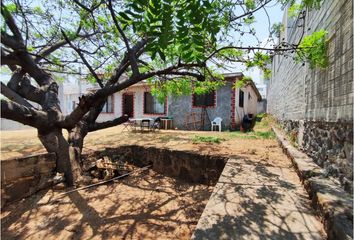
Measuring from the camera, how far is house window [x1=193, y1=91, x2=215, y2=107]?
1309 cm

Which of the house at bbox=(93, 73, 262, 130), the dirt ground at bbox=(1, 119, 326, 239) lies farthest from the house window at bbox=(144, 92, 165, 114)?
the dirt ground at bbox=(1, 119, 326, 239)

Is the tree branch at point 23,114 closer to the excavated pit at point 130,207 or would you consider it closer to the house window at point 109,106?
the excavated pit at point 130,207

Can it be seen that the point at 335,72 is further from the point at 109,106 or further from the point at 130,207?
the point at 109,106

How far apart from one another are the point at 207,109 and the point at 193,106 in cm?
86

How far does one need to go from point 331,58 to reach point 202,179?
381 centimetres

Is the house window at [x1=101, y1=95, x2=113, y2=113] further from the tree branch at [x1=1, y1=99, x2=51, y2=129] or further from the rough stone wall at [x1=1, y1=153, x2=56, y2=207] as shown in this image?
the tree branch at [x1=1, y1=99, x2=51, y2=129]

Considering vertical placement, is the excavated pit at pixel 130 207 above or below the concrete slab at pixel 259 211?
below

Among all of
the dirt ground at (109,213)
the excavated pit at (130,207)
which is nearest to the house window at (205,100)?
the excavated pit at (130,207)

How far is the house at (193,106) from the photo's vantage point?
495 inches

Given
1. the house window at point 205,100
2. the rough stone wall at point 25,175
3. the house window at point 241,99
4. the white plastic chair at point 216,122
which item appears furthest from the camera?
the house window at point 241,99

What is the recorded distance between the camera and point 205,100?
13273 mm

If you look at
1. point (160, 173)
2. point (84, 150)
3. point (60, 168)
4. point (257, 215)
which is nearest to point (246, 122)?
point (160, 173)

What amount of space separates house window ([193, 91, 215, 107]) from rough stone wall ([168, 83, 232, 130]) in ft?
0.77

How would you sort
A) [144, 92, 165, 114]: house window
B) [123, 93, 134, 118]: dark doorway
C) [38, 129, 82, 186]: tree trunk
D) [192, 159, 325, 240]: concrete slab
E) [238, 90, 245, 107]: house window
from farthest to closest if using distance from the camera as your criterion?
1. [123, 93, 134, 118]: dark doorway
2. [144, 92, 165, 114]: house window
3. [238, 90, 245, 107]: house window
4. [38, 129, 82, 186]: tree trunk
5. [192, 159, 325, 240]: concrete slab
